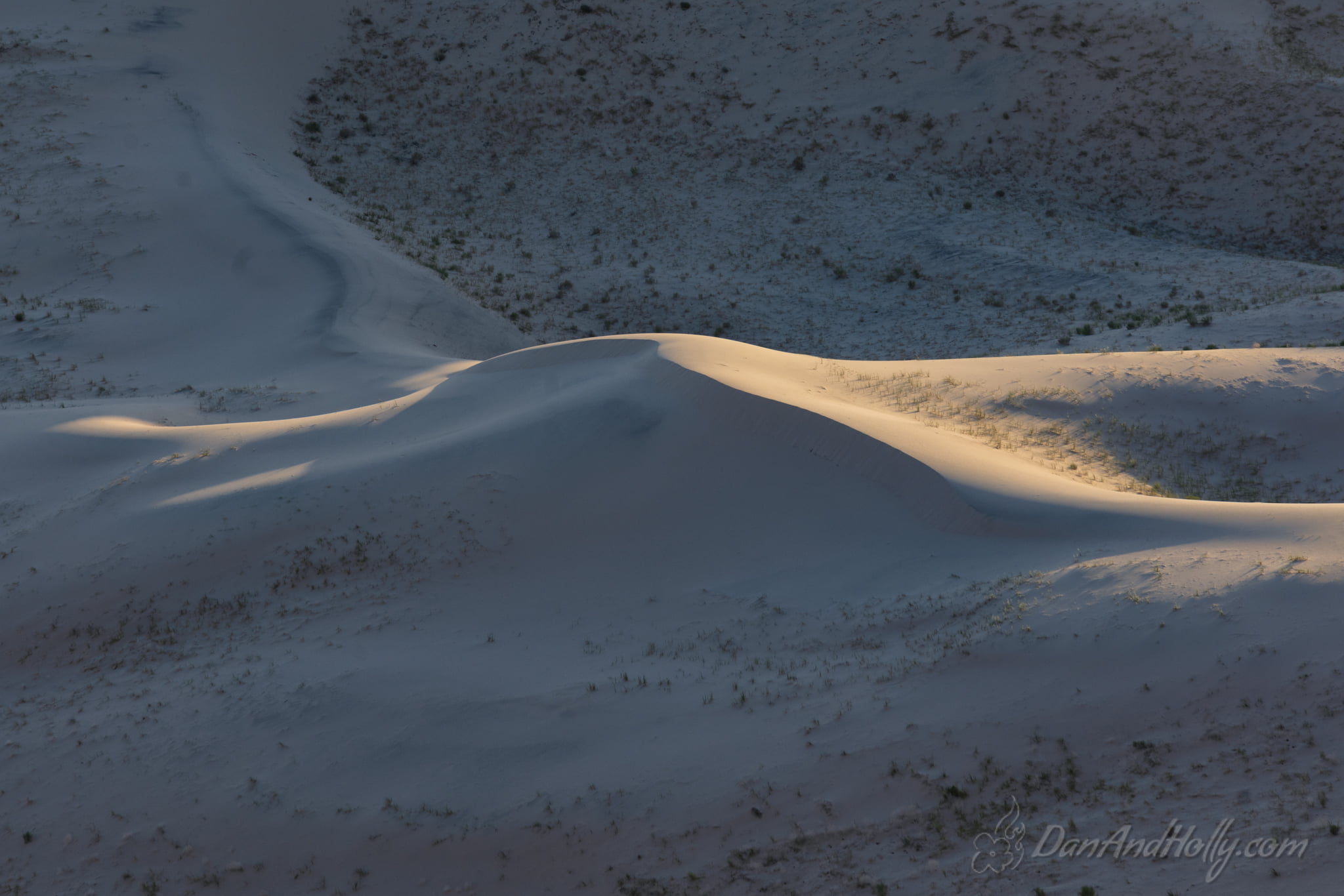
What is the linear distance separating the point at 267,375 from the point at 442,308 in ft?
17.5

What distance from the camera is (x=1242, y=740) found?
7414 millimetres

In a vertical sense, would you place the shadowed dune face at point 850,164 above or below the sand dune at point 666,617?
above

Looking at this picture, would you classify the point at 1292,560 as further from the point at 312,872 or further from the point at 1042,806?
the point at 312,872

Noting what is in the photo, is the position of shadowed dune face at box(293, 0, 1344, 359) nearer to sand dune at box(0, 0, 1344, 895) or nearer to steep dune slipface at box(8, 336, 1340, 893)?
sand dune at box(0, 0, 1344, 895)

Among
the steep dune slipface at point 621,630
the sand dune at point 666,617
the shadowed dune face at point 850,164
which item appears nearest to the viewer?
the sand dune at point 666,617

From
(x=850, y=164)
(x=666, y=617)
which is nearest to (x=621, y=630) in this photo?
(x=666, y=617)

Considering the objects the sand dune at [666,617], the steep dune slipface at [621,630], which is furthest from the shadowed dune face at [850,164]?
the steep dune slipface at [621,630]

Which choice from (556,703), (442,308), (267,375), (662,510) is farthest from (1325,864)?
(442,308)

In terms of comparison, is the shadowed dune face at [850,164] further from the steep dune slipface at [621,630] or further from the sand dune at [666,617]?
the steep dune slipface at [621,630]

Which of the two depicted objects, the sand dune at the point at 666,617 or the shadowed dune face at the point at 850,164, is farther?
the shadowed dune face at the point at 850,164

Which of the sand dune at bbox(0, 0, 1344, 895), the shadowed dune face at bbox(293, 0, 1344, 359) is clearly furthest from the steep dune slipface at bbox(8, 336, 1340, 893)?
the shadowed dune face at bbox(293, 0, 1344, 359)

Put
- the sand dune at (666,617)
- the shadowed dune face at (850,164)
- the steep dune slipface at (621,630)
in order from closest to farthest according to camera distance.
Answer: the sand dune at (666,617), the steep dune slipface at (621,630), the shadowed dune face at (850,164)

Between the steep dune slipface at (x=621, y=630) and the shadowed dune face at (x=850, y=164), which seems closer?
the steep dune slipface at (x=621, y=630)

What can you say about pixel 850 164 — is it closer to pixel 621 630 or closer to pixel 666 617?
A: pixel 666 617
